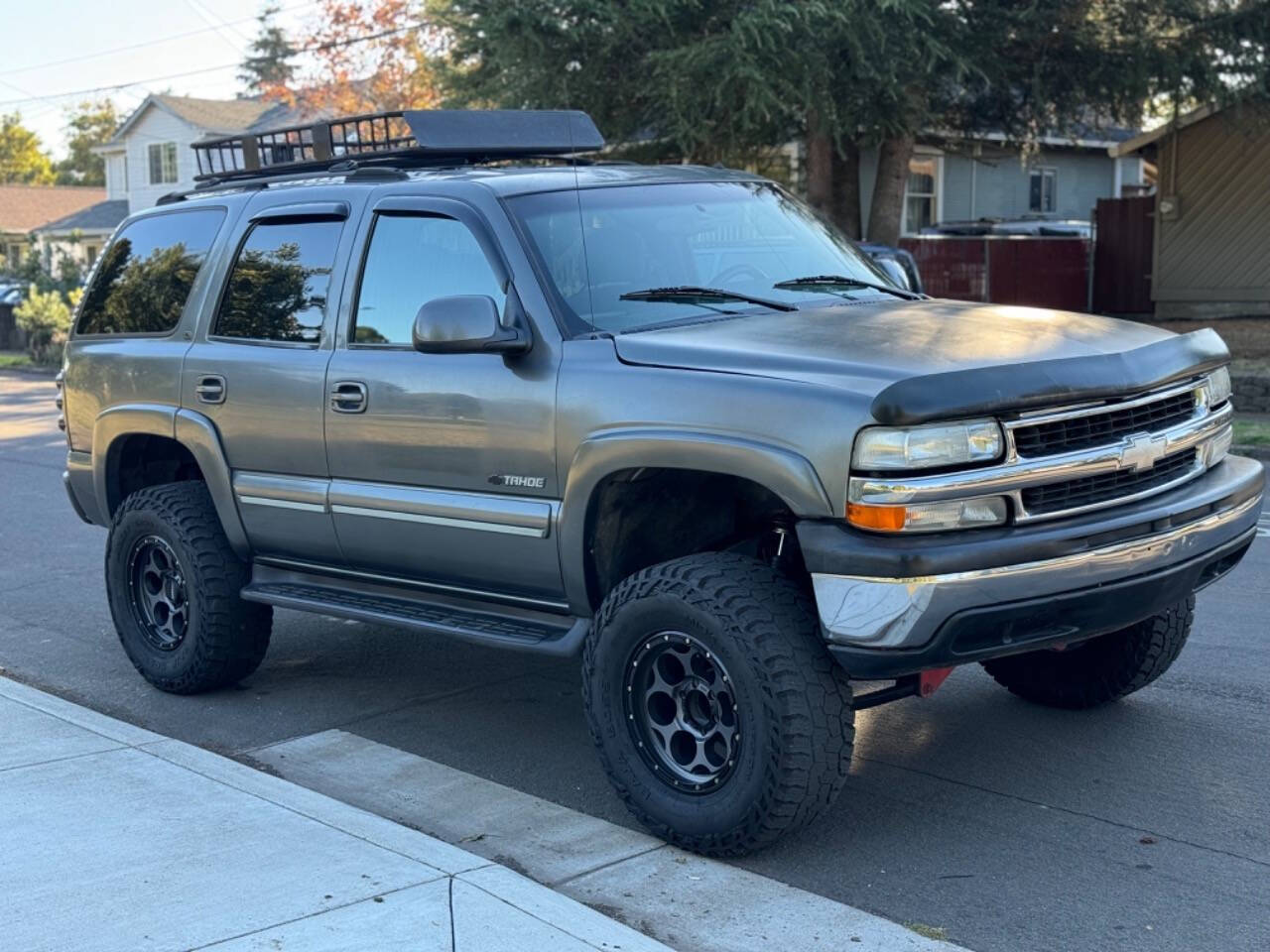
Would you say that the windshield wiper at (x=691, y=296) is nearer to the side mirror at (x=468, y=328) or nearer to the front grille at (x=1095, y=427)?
the side mirror at (x=468, y=328)

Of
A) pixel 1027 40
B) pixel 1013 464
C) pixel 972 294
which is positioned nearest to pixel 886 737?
pixel 1013 464

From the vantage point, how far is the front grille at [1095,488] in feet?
14.4

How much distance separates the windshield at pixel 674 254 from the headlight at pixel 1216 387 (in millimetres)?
1231

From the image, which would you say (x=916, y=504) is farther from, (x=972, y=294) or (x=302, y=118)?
(x=302, y=118)

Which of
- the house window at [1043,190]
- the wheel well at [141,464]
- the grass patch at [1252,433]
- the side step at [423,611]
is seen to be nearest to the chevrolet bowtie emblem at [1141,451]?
the side step at [423,611]

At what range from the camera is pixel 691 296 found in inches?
210

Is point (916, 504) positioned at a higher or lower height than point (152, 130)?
lower

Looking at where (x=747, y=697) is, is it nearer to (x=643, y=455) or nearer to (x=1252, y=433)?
(x=643, y=455)

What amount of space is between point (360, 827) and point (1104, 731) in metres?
2.70

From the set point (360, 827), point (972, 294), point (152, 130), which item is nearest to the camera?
point (360, 827)

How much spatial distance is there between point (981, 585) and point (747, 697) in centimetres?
71

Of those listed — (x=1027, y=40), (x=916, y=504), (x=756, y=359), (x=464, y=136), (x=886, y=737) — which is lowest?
(x=886, y=737)

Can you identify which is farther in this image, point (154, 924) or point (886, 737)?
point (886, 737)

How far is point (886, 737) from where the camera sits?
18.9 ft
